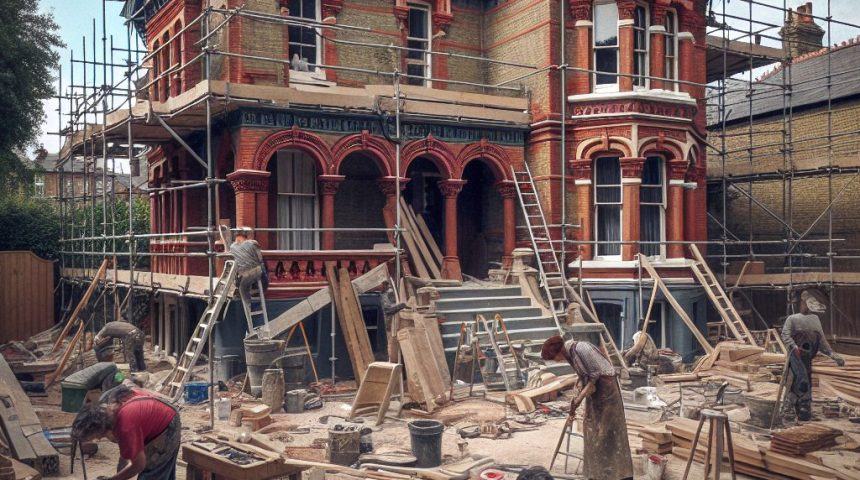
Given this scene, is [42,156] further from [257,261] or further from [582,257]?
[582,257]

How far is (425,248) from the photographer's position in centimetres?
1788

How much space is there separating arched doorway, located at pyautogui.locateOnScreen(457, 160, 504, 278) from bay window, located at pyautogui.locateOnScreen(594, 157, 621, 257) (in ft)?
8.36

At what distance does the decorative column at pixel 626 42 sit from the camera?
18734 millimetres

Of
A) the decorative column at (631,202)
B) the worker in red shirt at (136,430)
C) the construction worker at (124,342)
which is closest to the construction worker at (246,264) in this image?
the construction worker at (124,342)

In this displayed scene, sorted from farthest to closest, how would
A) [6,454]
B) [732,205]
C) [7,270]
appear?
[732,205]
[7,270]
[6,454]

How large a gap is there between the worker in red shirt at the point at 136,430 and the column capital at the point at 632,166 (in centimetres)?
1413

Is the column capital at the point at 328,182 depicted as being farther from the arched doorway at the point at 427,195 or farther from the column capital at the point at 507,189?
the column capital at the point at 507,189

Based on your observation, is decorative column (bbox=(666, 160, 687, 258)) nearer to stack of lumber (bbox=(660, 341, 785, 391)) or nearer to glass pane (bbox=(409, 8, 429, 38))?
stack of lumber (bbox=(660, 341, 785, 391))

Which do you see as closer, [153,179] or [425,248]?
[425,248]

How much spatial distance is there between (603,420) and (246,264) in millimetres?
8000

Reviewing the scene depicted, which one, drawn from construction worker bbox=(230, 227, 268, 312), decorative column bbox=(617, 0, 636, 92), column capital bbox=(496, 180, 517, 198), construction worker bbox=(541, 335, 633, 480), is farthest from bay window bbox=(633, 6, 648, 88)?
construction worker bbox=(541, 335, 633, 480)

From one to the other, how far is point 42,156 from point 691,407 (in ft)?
74.7

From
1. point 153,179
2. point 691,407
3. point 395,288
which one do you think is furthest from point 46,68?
point 691,407

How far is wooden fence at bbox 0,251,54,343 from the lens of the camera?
21.2m
